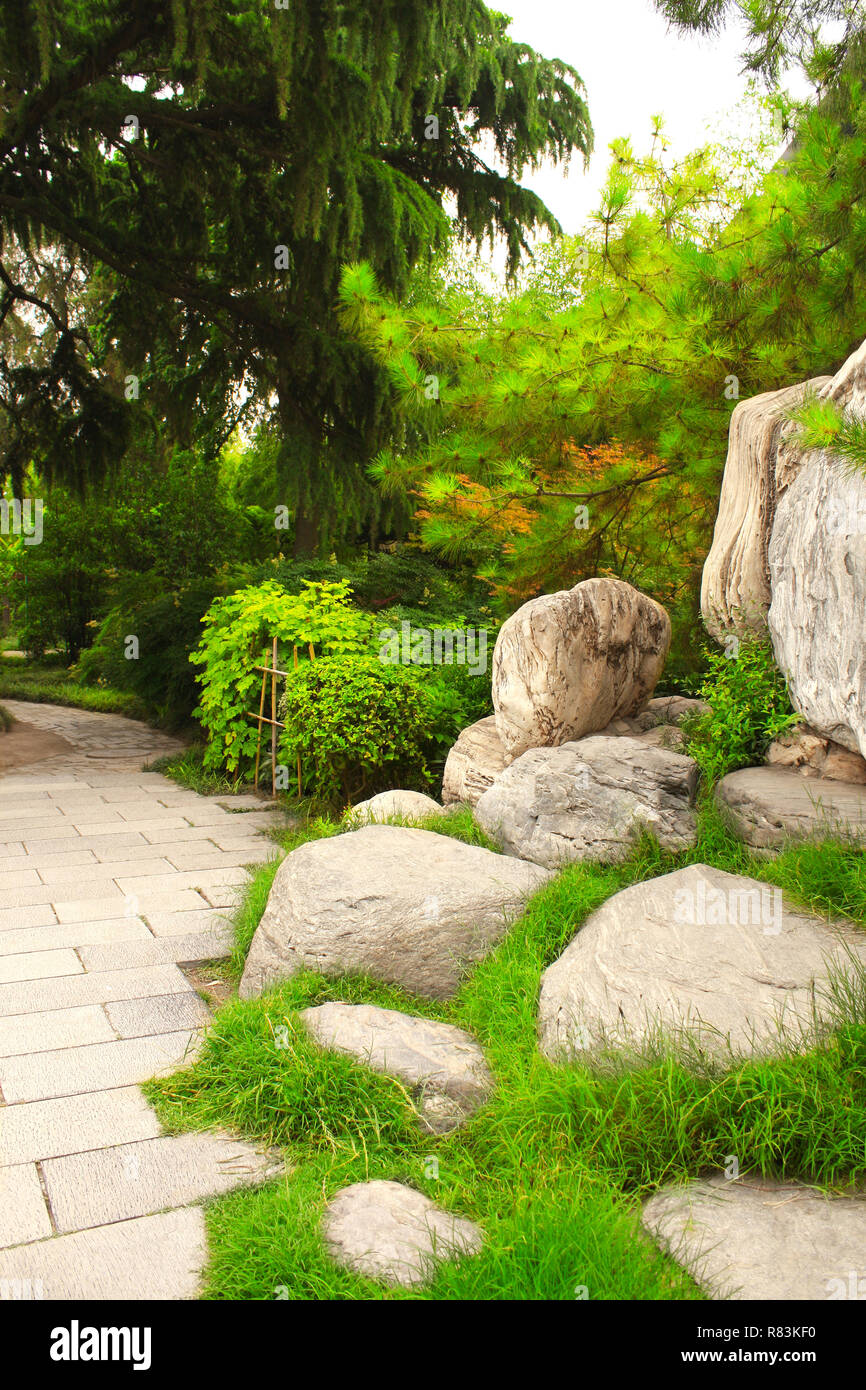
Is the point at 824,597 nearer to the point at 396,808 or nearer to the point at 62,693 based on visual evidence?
the point at 396,808

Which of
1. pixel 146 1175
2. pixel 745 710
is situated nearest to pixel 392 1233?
pixel 146 1175

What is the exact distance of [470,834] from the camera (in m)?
5.18

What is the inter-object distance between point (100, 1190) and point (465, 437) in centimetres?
484

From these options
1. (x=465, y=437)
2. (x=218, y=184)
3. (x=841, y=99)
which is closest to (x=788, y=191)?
(x=841, y=99)

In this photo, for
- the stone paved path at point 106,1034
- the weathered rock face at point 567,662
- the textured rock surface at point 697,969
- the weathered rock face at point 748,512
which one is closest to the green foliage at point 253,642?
the stone paved path at point 106,1034

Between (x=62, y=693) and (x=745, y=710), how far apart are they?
12401mm

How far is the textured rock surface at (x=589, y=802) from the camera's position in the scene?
4.66 m

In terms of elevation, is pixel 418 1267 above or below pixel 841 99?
below

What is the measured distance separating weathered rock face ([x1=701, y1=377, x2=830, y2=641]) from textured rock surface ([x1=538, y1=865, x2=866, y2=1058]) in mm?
1889

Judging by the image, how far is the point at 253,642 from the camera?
7.89 meters

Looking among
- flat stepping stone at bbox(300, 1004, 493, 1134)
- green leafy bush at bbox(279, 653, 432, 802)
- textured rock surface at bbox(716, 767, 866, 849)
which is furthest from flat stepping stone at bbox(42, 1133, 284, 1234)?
green leafy bush at bbox(279, 653, 432, 802)
